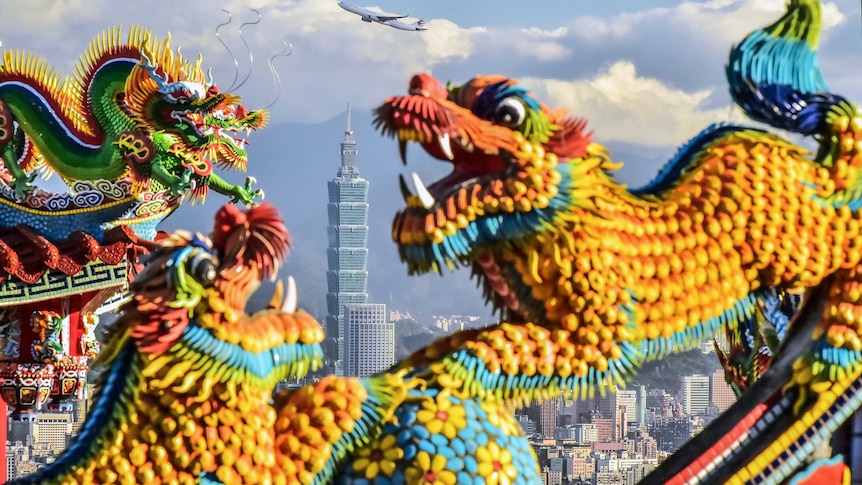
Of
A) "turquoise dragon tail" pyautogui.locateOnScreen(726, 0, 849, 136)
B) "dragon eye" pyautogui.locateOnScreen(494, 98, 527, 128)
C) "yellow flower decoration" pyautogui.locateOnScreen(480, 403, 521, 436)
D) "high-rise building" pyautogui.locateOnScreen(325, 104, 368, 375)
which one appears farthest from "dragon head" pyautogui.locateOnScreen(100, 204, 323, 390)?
"high-rise building" pyautogui.locateOnScreen(325, 104, 368, 375)

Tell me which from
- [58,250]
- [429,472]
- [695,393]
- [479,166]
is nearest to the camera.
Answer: [429,472]

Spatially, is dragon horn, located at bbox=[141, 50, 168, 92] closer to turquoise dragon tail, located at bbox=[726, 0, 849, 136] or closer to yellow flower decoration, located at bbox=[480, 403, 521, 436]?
turquoise dragon tail, located at bbox=[726, 0, 849, 136]

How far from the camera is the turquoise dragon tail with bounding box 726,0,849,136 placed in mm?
4066

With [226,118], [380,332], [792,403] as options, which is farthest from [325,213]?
[792,403]

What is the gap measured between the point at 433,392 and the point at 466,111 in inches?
30.4

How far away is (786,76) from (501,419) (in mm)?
1424

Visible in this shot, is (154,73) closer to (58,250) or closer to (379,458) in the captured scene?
(58,250)

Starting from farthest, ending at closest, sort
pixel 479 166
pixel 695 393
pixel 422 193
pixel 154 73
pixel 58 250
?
1. pixel 695 393
2. pixel 58 250
3. pixel 154 73
4. pixel 479 166
5. pixel 422 193

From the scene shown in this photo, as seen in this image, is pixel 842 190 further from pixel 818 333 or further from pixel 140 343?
pixel 140 343

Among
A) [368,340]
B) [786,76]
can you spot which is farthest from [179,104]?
[368,340]

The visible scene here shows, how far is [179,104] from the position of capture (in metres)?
9.77

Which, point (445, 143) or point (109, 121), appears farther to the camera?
point (109, 121)

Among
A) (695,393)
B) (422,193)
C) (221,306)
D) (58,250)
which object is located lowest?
(695,393)

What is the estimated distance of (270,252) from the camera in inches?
136
